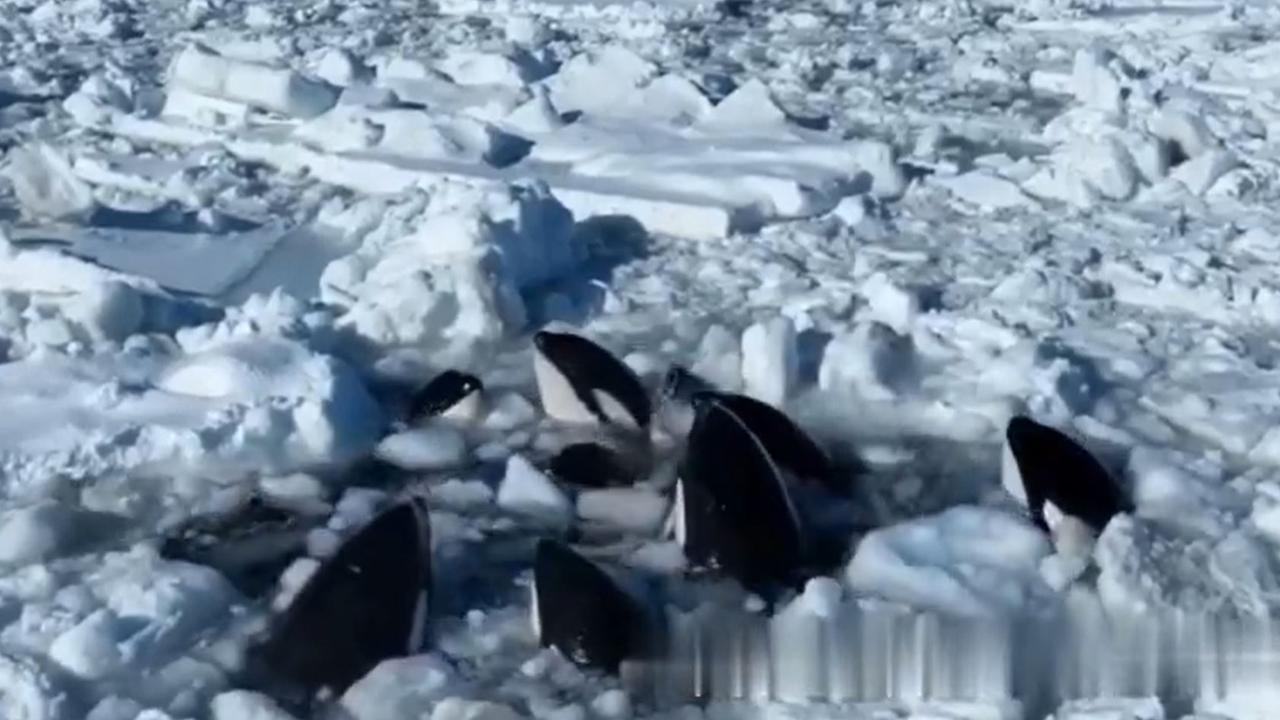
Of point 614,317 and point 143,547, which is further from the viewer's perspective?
point 614,317

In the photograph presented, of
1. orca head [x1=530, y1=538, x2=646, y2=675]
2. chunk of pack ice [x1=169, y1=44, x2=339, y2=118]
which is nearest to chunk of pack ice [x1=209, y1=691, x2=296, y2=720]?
orca head [x1=530, y1=538, x2=646, y2=675]

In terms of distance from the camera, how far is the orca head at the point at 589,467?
11.6ft

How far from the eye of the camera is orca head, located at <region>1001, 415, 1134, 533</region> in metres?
3.28

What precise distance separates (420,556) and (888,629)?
29.1 inches

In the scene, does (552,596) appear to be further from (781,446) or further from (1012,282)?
(1012,282)

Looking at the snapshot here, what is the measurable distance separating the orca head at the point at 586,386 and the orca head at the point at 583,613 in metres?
0.73

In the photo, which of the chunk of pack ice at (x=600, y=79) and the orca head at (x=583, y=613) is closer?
the orca head at (x=583, y=613)

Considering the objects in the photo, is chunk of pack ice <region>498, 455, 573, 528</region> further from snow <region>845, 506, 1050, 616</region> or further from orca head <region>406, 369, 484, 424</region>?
snow <region>845, 506, 1050, 616</region>

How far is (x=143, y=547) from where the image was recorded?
3.26 meters

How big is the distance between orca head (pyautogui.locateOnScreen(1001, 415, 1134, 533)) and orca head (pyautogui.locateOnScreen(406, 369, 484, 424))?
1044 millimetres

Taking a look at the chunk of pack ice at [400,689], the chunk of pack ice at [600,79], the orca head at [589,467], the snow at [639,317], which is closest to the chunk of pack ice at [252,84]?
the snow at [639,317]

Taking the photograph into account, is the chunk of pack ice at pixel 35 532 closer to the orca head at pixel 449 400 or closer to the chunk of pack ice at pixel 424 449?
the chunk of pack ice at pixel 424 449

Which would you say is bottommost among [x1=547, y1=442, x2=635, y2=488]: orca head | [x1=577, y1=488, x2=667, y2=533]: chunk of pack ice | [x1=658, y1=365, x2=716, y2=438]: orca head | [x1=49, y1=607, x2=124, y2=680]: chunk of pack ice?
[x1=49, y1=607, x2=124, y2=680]: chunk of pack ice

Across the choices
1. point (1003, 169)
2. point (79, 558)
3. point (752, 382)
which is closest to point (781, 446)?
point (752, 382)
